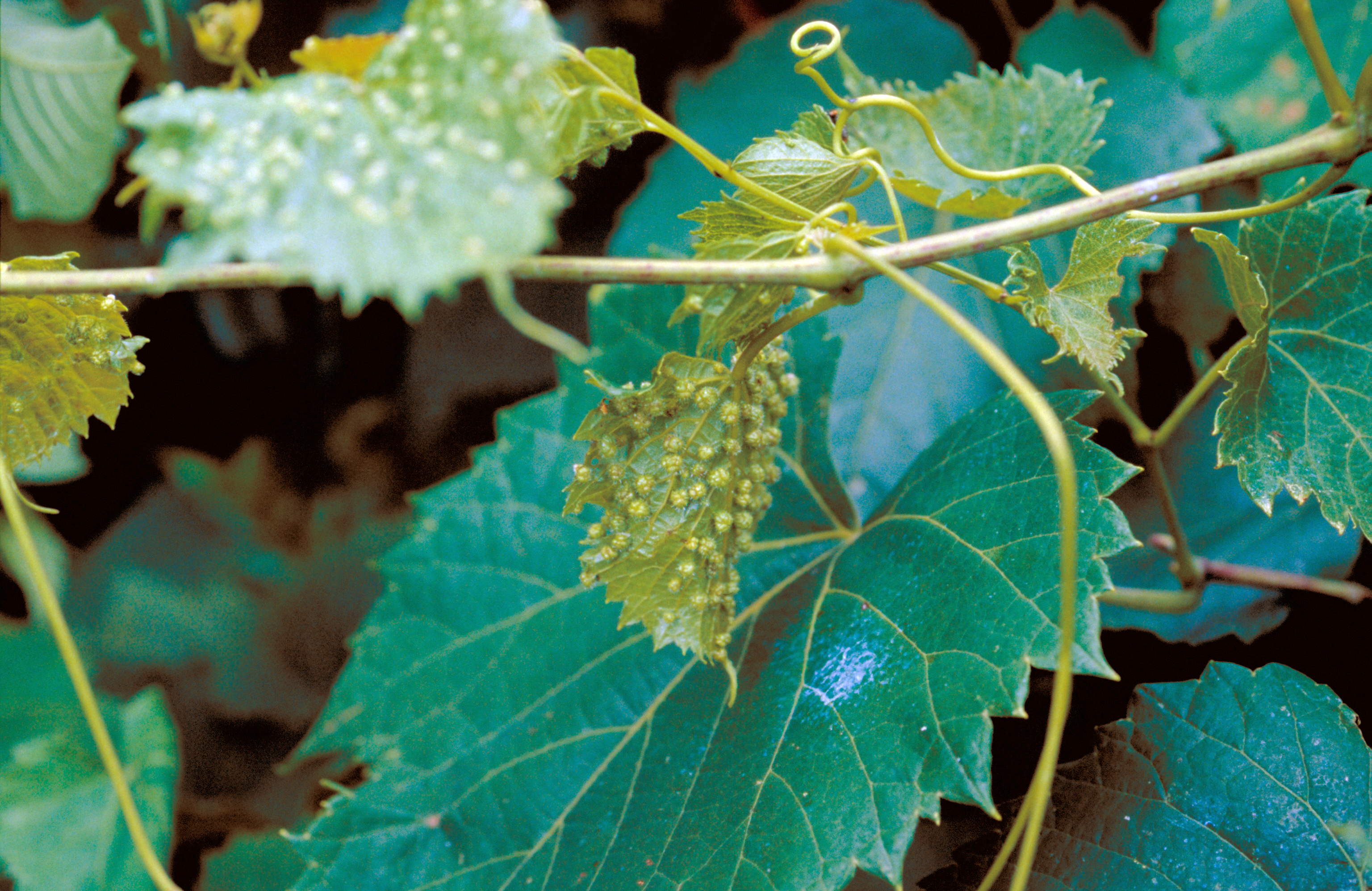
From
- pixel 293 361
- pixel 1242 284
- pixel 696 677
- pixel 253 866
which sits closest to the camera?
pixel 1242 284

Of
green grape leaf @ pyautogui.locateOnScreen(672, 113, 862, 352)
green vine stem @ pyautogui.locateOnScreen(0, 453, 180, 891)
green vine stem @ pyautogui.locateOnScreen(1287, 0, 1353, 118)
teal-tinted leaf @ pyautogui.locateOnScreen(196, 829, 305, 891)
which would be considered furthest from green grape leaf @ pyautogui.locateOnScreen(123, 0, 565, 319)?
teal-tinted leaf @ pyautogui.locateOnScreen(196, 829, 305, 891)

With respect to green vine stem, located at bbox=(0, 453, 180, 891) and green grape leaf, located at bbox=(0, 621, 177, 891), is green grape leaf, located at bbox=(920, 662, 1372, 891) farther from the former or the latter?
green grape leaf, located at bbox=(0, 621, 177, 891)

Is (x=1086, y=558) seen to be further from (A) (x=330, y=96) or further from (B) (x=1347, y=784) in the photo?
(A) (x=330, y=96)

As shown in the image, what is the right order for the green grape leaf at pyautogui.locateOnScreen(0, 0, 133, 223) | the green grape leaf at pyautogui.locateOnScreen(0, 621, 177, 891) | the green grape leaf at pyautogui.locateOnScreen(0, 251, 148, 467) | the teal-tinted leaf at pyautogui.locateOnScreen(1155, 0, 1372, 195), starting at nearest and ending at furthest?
the green grape leaf at pyautogui.locateOnScreen(0, 251, 148, 467) < the teal-tinted leaf at pyautogui.locateOnScreen(1155, 0, 1372, 195) < the green grape leaf at pyautogui.locateOnScreen(0, 0, 133, 223) < the green grape leaf at pyautogui.locateOnScreen(0, 621, 177, 891)

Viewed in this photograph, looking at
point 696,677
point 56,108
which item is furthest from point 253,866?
point 56,108

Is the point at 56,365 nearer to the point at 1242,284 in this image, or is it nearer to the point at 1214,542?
the point at 1242,284

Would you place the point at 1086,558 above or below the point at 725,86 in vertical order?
below

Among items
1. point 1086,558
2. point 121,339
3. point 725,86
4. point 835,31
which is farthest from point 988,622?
point 725,86
